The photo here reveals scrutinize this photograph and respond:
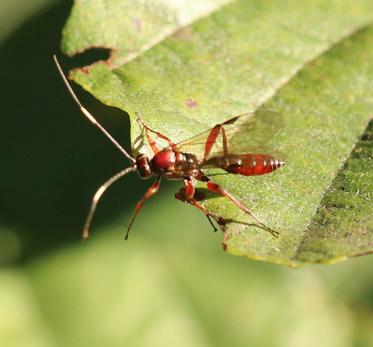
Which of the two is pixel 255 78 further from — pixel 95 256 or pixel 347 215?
pixel 95 256

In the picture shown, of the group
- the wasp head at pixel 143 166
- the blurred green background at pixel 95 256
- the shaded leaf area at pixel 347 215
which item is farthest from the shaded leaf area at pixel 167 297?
the shaded leaf area at pixel 347 215

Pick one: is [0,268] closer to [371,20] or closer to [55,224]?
[55,224]

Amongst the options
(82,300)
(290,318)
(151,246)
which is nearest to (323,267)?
(290,318)

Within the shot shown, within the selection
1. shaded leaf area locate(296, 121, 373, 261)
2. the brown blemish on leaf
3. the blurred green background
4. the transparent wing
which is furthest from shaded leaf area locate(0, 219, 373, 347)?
shaded leaf area locate(296, 121, 373, 261)

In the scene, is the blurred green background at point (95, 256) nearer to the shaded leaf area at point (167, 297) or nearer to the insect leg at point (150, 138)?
the shaded leaf area at point (167, 297)

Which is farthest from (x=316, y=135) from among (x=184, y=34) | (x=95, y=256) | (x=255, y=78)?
(x=95, y=256)

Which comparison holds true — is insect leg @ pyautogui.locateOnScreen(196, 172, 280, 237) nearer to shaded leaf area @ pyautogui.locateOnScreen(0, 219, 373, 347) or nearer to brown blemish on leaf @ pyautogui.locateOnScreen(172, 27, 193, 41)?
brown blemish on leaf @ pyautogui.locateOnScreen(172, 27, 193, 41)

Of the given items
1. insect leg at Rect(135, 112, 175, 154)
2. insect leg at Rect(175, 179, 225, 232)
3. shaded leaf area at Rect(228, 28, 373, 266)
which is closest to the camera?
shaded leaf area at Rect(228, 28, 373, 266)
